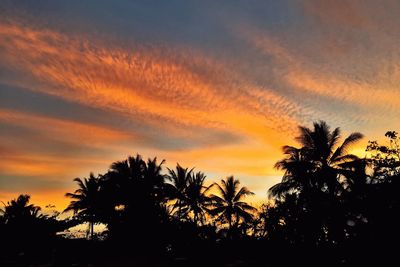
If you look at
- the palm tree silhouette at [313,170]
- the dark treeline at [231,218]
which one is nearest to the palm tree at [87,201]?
the dark treeline at [231,218]

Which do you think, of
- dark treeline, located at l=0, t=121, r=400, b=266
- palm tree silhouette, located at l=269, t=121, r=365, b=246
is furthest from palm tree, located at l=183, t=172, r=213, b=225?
palm tree silhouette, located at l=269, t=121, r=365, b=246

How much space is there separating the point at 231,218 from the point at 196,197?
295 inches

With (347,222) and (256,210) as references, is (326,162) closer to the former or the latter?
(347,222)

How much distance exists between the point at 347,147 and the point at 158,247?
52.0 ft

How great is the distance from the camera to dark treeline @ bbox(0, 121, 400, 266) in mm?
14883

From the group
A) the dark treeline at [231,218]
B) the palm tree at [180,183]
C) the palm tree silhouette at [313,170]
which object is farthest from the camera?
the palm tree at [180,183]

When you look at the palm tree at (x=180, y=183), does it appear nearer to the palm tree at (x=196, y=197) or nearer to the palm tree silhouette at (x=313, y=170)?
the palm tree at (x=196, y=197)

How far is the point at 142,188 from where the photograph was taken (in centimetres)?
3294

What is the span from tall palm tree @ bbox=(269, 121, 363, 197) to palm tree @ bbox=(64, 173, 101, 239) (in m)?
21.4

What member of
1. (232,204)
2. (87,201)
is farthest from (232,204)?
(87,201)

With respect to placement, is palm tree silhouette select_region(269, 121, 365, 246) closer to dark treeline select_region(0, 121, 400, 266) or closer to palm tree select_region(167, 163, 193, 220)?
dark treeline select_region(0, 121, 400, 266)

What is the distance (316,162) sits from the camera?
94.8 feet

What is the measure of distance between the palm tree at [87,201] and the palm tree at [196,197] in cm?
974

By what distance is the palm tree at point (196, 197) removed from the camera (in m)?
39.4
